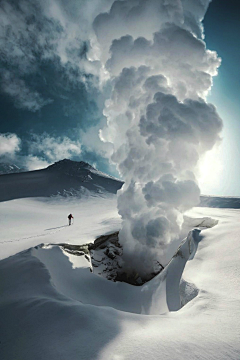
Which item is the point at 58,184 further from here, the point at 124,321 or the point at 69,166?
the point at 124,321

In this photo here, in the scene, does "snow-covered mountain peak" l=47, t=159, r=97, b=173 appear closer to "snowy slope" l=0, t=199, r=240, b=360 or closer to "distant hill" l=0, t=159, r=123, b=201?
"distant hill" l=0, t=159, r=123, b=201

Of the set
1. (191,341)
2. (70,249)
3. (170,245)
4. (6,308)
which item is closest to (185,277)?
(191,341)

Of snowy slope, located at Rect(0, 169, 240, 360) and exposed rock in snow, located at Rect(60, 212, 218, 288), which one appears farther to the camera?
exposed rock in snow, located at Rect(60, 212, 218, 288)

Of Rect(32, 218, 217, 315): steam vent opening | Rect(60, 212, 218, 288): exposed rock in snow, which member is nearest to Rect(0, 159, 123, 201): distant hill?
Rect(60, 212, 218, 288): exposed rock in snow

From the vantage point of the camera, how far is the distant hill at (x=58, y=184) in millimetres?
50069

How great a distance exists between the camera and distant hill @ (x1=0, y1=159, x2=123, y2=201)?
164 feet

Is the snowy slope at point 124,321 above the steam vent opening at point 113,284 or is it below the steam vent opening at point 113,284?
above

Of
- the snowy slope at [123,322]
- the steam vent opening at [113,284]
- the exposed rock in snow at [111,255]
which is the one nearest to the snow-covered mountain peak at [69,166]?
the exposed rock in snow at [111,255]

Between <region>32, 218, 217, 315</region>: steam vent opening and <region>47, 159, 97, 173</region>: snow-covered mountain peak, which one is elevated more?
<region>47, 159, 97, 173</region>: snow-covered mountain peak

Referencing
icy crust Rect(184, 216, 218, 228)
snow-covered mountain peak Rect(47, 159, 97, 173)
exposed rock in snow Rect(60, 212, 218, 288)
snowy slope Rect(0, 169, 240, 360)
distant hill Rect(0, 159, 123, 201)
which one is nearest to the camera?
snowy slope Rect(0, 169, 240, 360)

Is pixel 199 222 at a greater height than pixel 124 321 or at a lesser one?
lesser

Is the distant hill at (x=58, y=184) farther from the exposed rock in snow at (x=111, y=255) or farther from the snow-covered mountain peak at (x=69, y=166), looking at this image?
the exposed rock in snow at (x=111, y=255)

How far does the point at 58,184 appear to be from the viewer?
63.6 metres

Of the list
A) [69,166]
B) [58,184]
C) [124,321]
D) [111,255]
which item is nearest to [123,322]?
[124,321]
